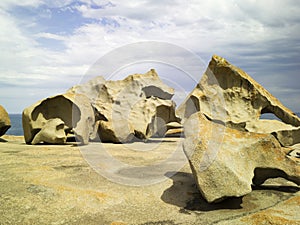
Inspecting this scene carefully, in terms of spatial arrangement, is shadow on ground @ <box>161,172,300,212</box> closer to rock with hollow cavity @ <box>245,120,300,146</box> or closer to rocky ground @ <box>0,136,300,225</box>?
rocky ground @ <box>0,136,300,225</box>

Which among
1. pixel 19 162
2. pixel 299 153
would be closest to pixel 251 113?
pixel 299 153

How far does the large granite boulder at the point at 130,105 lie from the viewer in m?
9.88

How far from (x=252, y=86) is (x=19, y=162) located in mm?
6752

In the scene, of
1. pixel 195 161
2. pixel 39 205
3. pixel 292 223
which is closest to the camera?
pixel 292 223

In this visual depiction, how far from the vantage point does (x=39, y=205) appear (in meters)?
3.79

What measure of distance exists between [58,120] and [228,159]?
6134mm

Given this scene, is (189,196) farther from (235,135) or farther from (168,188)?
(235,135)

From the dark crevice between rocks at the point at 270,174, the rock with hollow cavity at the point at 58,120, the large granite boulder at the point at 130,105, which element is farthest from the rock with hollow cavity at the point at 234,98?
the dark crevice between rocks at the point at 270,174

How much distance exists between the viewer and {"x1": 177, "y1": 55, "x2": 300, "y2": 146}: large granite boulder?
916cm

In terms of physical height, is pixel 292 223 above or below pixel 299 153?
above

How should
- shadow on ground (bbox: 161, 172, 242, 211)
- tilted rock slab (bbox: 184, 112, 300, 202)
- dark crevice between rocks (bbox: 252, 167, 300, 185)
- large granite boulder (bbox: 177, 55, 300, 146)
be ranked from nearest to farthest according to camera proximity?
1. tilted rock slab (bbox: 184, 112, 300, 202)
2. shadow on ground (bbox: 161, 172, 242, 211)
3. dark crevice between rocks (bbox: 252, 167, 300, 185)
4. large granite boulder (bbox: 177, 55, 300, 146)

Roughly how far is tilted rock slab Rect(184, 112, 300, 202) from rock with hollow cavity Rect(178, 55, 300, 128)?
4520mm

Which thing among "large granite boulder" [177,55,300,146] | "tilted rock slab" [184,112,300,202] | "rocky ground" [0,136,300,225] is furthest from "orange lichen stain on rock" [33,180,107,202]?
"large granite boulder" [177,55,300,146]

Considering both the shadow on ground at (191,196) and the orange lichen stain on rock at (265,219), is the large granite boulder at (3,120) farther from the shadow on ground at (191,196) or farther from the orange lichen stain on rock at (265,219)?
the orange lichen stain on rock at (265,219)
